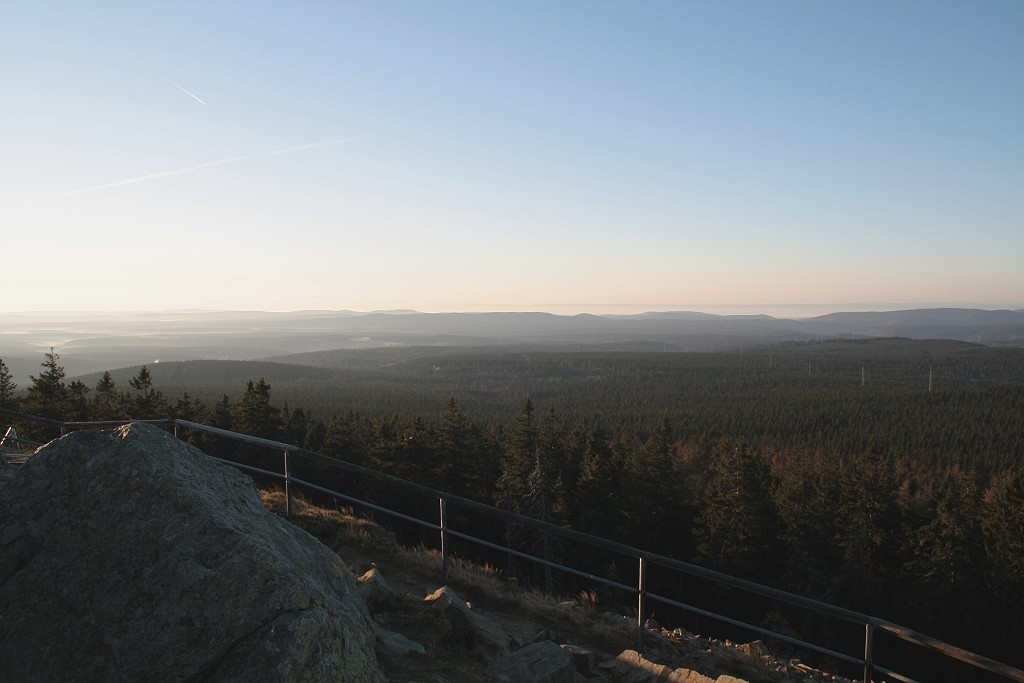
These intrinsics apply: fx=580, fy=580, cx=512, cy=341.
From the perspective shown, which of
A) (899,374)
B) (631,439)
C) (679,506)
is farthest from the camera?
(899,374)

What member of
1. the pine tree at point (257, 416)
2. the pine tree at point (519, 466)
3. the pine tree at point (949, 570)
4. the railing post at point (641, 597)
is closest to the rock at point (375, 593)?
the railing post at point (641, 597)

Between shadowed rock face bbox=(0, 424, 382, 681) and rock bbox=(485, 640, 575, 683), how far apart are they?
1.63 meters

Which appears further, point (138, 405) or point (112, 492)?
point (138, 405)

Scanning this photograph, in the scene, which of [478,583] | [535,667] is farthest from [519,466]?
[535,667]

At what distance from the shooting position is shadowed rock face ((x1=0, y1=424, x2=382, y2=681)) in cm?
316

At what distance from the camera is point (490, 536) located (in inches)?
1425

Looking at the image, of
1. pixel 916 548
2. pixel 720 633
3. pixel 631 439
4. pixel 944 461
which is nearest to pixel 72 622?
pixel 720 633

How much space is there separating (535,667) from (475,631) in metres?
1.01

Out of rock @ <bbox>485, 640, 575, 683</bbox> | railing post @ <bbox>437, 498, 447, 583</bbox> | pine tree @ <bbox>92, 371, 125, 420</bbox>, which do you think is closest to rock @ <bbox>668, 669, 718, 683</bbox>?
rock @ <bbox>485, 640, 575, 683</bbox>

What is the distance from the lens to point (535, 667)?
4.95 m

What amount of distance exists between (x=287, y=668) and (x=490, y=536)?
34.7 metres

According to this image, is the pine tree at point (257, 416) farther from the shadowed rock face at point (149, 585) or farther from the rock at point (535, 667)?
the shadowed rock face at point (149, 585)

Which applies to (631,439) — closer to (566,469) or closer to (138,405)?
(566,469)

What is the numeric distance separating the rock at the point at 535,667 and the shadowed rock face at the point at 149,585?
5.35 ft
